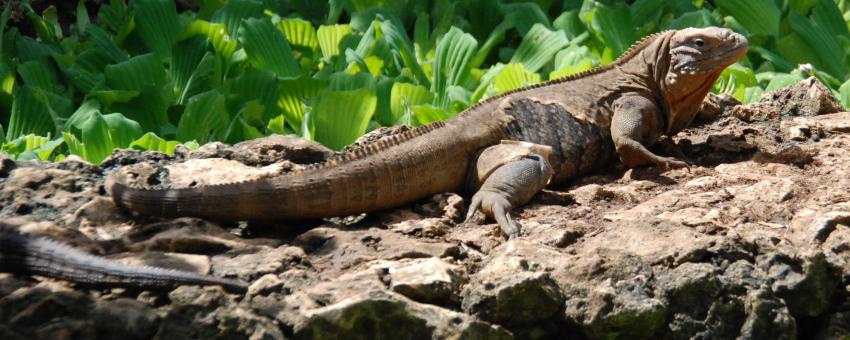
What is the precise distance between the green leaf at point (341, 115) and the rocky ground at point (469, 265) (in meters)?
1.57

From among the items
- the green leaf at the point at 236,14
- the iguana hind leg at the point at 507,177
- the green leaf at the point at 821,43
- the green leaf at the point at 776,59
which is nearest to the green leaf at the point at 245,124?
the green leaf at the point at 236,14

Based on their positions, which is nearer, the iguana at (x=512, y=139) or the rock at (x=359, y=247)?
the rock at (x=359, y=247)

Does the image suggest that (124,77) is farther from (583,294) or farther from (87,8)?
(583,294)

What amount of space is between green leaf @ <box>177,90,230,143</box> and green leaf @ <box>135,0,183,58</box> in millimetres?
1335

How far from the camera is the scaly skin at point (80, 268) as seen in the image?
414cm

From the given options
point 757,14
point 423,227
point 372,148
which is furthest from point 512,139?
point 757,14

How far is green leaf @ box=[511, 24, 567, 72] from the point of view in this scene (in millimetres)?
8578

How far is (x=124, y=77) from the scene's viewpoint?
789cm

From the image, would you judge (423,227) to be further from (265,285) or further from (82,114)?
(82,114)

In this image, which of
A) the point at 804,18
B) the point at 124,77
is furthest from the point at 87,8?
the point at 804,18

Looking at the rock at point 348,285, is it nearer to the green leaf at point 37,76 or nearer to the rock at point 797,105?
the rock at point 797,105

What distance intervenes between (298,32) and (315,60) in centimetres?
31

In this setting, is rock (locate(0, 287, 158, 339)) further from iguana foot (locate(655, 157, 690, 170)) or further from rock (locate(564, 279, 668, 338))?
iguana foot (locate(655, 157, 690, 170))

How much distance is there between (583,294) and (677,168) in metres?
1.70
